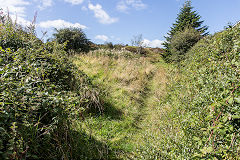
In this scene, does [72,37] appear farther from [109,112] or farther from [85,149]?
[85,149]

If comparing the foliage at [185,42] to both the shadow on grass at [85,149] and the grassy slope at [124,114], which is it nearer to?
the grassy slope at [124,114]

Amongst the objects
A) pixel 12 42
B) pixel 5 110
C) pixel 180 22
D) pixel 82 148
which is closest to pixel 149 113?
pixel 82 148

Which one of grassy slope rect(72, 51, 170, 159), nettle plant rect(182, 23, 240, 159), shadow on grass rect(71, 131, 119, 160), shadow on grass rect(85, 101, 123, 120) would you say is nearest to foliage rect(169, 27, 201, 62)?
grassy slope rect(72, 51, 170, 159)

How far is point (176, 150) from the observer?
8.05 feet

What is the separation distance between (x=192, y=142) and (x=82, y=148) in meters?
2.00

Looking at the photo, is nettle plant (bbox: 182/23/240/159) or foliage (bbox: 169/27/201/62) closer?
nettle plant (bbox: 182/23/240/159)

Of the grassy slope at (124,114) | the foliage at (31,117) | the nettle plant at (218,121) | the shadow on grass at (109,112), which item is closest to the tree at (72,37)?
the grassy slope at (124,114)

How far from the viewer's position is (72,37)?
1262cm

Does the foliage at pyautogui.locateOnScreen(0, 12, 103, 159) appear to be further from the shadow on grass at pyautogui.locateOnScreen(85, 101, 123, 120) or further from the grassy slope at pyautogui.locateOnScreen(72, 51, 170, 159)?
the shadow on grass at pyautogui.locateOnScreen(85, 101, 123, 120)

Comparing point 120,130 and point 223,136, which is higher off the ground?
point 223,136

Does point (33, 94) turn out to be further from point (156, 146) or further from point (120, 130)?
point (120, 130)

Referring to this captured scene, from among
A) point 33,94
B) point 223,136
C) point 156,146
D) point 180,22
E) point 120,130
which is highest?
point 180,22

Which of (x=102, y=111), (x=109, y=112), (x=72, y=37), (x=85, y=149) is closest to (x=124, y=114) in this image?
(x=109, y=112)

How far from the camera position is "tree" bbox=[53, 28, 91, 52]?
1270 centimetres
